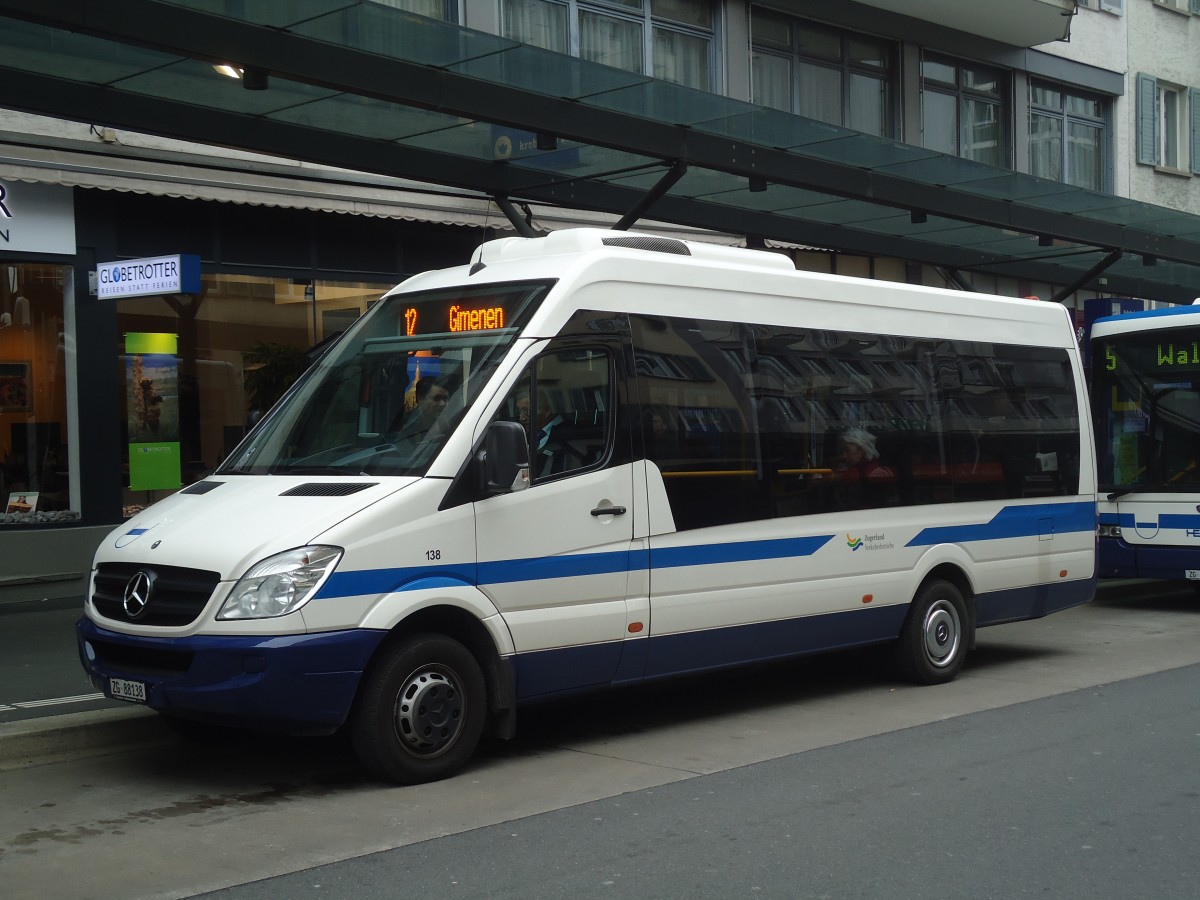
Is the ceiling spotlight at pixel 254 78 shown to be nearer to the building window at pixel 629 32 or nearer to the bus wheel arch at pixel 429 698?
the bus wheel arch at pixel 429 698

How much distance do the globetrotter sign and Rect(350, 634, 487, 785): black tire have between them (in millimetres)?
6940

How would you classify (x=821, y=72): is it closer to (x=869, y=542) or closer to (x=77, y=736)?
(x=869, y=542)

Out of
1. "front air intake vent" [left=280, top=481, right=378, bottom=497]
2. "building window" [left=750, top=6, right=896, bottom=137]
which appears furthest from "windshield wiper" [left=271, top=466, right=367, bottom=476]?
"building window" [left=750, top=6, right=896, bottom=137]

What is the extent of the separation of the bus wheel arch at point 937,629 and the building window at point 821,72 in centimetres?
1131

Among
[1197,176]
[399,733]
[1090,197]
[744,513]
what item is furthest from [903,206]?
[1197,176]

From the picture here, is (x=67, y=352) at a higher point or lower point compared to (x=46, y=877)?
higher

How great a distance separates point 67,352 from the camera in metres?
13.9

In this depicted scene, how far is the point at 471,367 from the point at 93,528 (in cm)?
773

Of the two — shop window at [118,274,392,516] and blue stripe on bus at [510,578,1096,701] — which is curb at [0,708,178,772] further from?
shop window at [118,274,392,516]

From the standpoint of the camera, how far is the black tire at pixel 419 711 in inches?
264

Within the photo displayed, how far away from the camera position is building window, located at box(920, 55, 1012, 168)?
2333 cm

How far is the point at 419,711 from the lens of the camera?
6859mm

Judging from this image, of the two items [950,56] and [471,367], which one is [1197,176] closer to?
[950,56]

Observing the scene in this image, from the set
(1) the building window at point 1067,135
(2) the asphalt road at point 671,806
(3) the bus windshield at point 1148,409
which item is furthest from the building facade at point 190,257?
(1) the building window at point 1067,135
